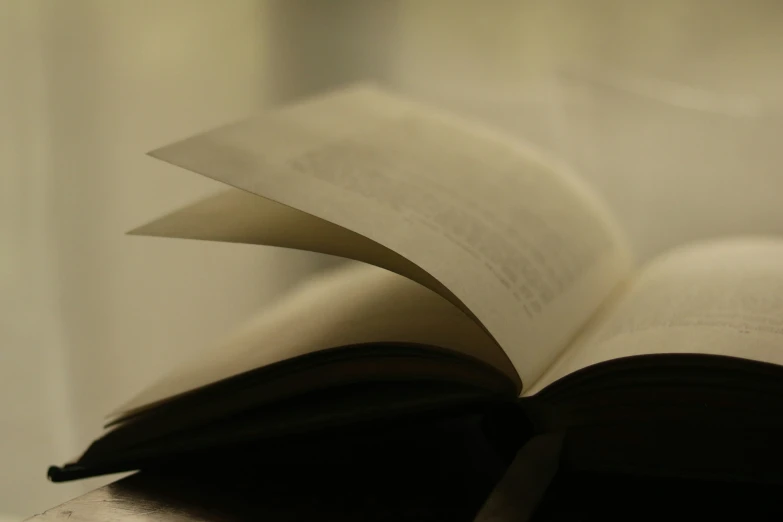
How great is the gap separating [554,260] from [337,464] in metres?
0.18

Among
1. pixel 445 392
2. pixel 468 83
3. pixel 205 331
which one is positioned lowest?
pixel 205 331

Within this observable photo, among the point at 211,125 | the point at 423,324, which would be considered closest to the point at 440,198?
the point at 423,324

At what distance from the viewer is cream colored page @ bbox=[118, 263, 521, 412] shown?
1.36ft

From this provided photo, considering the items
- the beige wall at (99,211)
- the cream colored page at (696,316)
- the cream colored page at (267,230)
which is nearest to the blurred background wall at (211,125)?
the beige wall at (99,211)

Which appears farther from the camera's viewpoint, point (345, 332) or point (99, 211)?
point (99, 211)

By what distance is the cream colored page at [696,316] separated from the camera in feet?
1.21

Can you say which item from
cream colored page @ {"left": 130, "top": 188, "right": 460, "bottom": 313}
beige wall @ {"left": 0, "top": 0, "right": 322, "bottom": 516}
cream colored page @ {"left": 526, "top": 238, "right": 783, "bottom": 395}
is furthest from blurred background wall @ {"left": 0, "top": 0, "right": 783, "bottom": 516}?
cream colored page @ {"left": 130, "top": 188, "right": 460, "bottom": 313}

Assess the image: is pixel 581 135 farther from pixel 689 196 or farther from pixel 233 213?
pixel 233 213

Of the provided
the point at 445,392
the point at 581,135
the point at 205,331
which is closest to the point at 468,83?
the point at 581,135

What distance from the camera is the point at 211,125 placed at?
856mm

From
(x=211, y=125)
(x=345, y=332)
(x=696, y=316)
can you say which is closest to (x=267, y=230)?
(x=345, y=332)

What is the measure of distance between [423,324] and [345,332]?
1.7 inches

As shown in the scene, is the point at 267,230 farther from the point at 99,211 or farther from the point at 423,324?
the point at 99,211

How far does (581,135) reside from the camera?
828 millimetres
